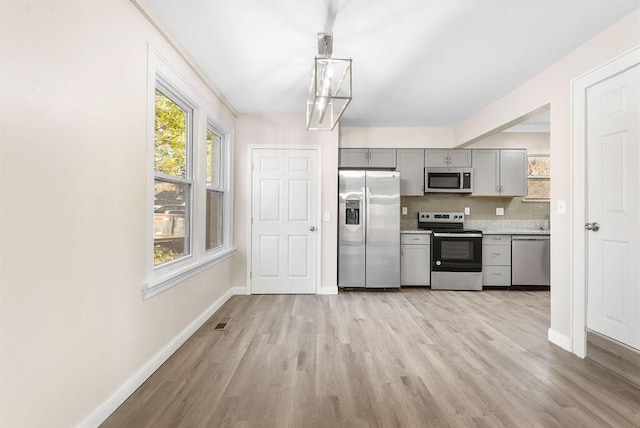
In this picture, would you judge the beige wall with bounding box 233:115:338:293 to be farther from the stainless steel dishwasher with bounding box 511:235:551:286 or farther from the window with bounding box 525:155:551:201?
the window with bounding box 525:155:551:201

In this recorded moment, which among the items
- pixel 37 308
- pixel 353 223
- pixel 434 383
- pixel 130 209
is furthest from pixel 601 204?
pixel 37 308

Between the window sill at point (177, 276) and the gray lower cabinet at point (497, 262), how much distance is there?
3.75 metres

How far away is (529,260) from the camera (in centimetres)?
451

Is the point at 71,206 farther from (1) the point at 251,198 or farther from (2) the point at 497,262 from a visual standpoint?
(2) the point at 497,262

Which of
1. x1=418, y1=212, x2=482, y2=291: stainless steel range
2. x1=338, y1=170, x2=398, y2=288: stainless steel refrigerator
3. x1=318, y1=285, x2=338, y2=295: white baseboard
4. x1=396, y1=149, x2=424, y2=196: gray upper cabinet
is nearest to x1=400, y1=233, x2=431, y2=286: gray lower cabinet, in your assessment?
x1=418, y1=212, x2=482, y2=291: stainless steel range

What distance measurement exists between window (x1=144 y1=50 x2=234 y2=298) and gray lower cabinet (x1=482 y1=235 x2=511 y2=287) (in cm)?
376

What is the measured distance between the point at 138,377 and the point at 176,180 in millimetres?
1467

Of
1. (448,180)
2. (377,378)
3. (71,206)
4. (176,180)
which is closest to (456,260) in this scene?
(448,180)

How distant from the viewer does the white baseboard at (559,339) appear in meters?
2.53

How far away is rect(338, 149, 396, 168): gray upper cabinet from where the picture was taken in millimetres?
4762

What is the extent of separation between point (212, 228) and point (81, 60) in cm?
242

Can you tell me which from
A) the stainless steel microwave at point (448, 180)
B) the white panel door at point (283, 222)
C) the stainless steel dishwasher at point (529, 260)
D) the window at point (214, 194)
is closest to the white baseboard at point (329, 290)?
the white panel door at point (283, 222)

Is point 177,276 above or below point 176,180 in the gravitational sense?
below

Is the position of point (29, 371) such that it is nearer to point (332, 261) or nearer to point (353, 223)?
point (332, 261)
